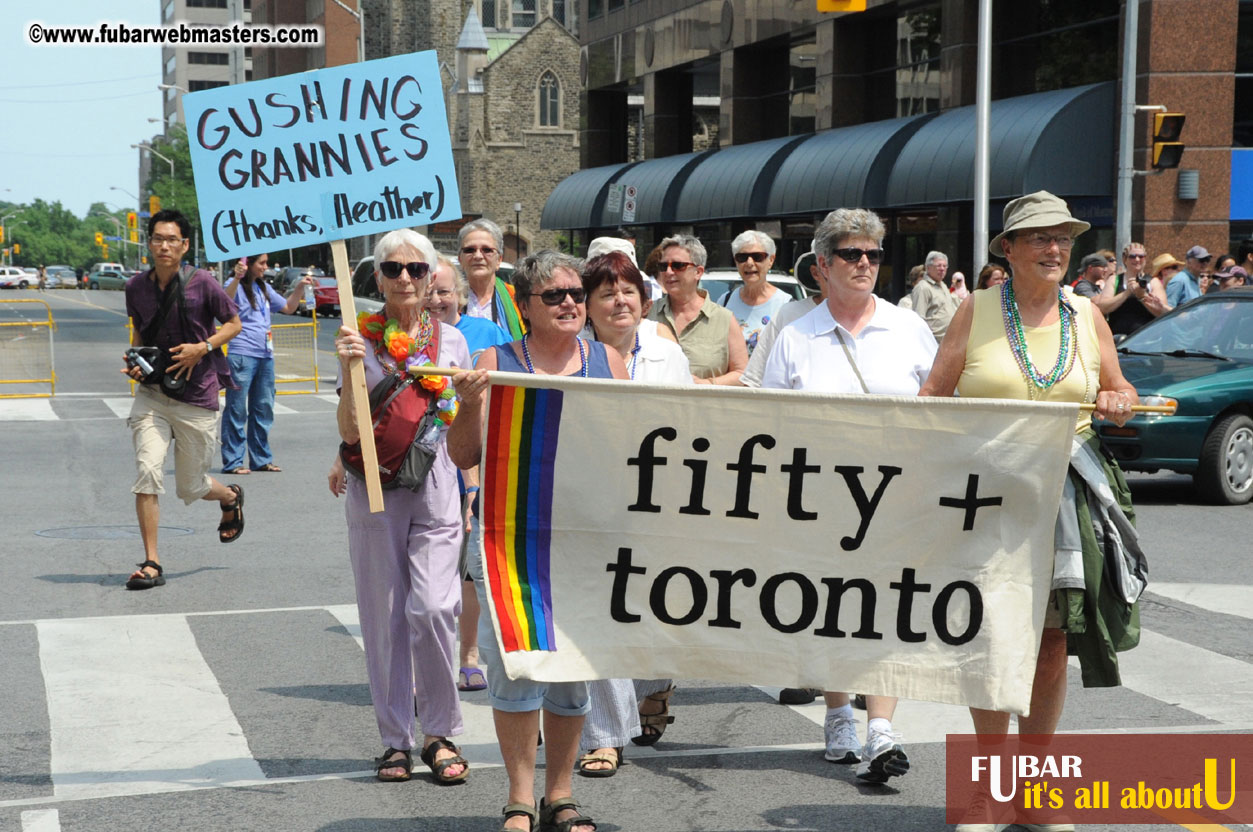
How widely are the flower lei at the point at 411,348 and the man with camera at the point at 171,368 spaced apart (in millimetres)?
3693

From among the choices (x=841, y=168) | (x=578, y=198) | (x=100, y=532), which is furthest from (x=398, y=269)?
(x=578, y=198)

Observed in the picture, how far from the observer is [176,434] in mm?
9359

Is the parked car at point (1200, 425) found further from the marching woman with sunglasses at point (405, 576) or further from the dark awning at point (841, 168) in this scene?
the dark awning at point (841, 168)

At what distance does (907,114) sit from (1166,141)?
11.1 metres

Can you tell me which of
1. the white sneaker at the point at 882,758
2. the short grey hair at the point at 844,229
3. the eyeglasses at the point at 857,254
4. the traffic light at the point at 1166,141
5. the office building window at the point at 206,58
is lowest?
the white sneaker at the point at 882,758

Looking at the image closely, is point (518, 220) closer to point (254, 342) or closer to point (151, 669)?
point (254, 342)

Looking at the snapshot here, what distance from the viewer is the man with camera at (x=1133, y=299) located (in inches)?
661

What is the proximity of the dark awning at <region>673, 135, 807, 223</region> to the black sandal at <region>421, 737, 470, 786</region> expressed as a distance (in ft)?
90.6

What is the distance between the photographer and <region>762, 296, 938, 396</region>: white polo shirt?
585 cm

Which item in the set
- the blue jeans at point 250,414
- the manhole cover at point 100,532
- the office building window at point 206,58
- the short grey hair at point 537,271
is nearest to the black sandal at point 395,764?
the short grey hair at point 537,271

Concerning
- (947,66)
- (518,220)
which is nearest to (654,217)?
(947,66)

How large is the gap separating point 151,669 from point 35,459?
9.21 metres

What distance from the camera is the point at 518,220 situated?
79.2 meters

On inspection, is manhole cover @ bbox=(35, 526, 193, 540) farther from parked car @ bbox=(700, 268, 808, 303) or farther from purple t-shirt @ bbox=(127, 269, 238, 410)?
parked car @ bbox=(700, 268, 808, 303)
